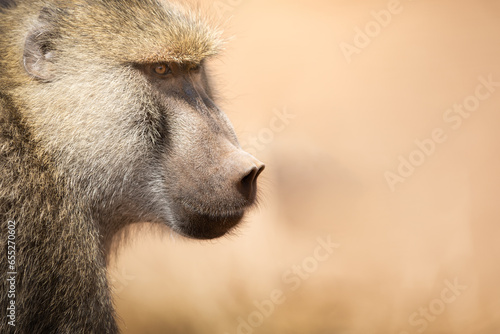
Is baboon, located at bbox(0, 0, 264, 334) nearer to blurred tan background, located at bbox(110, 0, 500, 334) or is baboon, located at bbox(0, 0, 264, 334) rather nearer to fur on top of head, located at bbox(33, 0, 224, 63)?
fur on top of head, located at bbox(33, 0, 224, 63)

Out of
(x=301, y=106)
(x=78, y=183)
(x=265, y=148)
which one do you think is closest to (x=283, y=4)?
(x=301, y=106)

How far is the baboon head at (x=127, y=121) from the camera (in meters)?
2.01

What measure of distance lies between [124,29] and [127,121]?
37cm

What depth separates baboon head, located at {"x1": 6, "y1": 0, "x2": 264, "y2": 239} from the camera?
79.3 inches

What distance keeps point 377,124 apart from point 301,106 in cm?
52

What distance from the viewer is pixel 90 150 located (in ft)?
6.67

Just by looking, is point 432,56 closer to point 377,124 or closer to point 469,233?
point 377,124

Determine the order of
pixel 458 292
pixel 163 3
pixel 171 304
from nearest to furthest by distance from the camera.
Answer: pixel 163 3 < pixel 458 292 < pixel 171 304

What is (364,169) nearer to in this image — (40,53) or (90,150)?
(90,150)

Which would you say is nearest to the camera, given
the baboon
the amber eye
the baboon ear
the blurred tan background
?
the baboon

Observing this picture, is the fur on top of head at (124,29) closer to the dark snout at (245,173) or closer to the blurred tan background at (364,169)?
the dark snout at (245,173)

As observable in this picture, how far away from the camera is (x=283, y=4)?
12.0ft

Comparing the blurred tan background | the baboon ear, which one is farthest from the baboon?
the blurred tan background

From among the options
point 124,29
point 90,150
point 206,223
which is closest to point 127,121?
point 90,150
